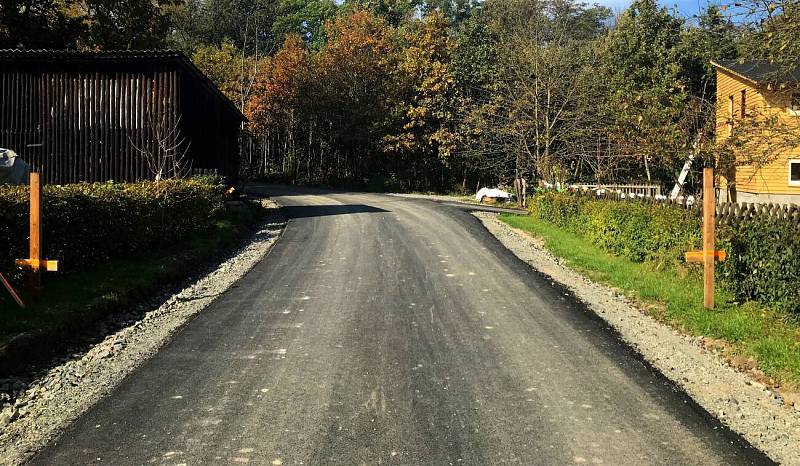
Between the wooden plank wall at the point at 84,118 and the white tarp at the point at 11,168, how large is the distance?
95.7 inches

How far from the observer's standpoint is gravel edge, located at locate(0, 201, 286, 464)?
4598 mm

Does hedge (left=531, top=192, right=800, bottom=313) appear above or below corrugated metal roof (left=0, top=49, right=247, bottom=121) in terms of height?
below

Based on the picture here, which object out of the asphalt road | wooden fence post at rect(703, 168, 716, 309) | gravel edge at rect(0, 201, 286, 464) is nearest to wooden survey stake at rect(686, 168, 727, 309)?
wooden fence post at rect(703, 168, 716, 309)

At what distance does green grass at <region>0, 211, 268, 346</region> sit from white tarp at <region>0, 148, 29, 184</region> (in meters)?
5.14

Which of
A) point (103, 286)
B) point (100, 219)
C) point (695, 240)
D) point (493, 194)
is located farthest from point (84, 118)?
point (493, 194)

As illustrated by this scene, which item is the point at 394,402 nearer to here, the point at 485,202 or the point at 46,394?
the point at 46,394

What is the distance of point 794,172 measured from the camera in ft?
83.7

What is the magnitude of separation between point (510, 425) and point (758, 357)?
333cm

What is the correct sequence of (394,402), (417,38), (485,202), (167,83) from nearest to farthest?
(394,402), (167,83), (485,202), (417,38)

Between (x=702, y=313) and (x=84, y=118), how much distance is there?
663 inches

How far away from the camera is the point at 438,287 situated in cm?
1007

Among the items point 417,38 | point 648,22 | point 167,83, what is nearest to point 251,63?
point 417,38

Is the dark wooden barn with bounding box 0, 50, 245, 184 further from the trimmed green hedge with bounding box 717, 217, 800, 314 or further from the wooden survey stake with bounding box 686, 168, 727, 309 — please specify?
the trimmed green hedge with bounding box 717, 217, 800, 314

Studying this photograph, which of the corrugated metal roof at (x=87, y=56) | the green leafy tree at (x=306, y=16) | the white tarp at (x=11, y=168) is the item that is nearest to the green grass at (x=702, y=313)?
the corrugated metal roof at (x=87, y=56)
